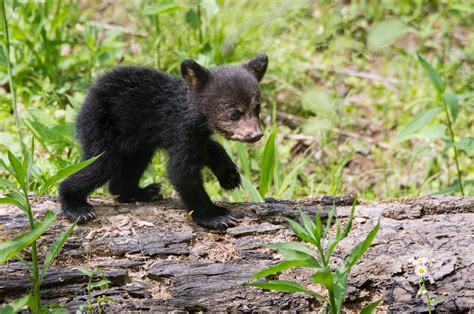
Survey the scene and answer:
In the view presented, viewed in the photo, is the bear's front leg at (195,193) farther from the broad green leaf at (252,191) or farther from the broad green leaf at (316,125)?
the broad green leaf at (316,125)

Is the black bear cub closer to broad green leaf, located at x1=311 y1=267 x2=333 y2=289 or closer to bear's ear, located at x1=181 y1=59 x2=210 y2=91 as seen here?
bear's ear, located at x1=181 y1=59 x2=210 y2=91

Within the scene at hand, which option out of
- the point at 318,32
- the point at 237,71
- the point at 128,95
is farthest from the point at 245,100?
the point at 318,32

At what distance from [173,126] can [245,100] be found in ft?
1.75

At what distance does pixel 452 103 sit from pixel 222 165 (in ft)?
5.54

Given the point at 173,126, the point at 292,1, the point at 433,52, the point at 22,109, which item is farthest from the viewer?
the point at 433,52

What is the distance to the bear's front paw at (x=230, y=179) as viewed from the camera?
16.4 feet

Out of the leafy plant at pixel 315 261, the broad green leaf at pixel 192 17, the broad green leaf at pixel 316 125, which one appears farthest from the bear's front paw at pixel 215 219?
the broad green leaf at pixel 192 17

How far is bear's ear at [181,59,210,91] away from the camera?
15.2 ft

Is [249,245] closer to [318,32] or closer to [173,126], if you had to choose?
[173,126]

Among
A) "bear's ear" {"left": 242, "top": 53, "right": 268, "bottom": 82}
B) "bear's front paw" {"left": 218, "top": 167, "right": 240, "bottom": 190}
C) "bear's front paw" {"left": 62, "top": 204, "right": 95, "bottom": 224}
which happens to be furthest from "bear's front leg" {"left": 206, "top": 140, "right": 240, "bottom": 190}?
"bear's front paw" {"left": 62, "top": 204, "right": 95, "bottom": 224}

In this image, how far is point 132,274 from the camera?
11.9 feet

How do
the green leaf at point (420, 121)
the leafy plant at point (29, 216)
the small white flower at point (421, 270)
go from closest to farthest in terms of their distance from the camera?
the leafy plant at point (29, 216), the small white flower at point (421, 270), the green leaf at point (420, 121)

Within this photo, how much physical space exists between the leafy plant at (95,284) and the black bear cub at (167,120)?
3.27 ft

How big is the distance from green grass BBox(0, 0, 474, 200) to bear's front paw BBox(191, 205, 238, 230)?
716mm
